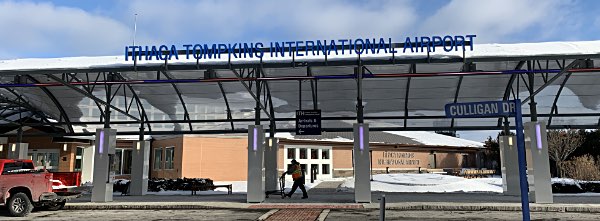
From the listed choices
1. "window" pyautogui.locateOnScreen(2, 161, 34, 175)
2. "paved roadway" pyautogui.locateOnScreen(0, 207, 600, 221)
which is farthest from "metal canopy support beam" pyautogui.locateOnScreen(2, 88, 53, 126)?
"paved roadway" pyautogui.locateOnScreen(0, 207, 600, 221)

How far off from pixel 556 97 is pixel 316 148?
22.8m

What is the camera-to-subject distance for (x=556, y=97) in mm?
18516

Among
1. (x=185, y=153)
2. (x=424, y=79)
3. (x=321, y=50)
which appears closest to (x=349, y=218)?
(x=321, y=50)

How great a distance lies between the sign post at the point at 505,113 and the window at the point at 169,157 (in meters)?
29.4

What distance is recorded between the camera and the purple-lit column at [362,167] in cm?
1502

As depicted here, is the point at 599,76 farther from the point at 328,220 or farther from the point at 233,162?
the point at 233,162

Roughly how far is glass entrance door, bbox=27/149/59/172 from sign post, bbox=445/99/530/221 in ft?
97.4

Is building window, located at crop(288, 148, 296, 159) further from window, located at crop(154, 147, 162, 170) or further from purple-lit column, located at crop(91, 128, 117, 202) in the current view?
purple-lit column, located at crop(91, 128, 117, 202)

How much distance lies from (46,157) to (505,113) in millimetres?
30672

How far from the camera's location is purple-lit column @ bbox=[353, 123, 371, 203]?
15.0 m

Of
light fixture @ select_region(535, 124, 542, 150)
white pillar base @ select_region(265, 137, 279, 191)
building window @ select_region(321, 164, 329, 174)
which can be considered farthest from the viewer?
building window @ select_region(321, 164, 329, 174)

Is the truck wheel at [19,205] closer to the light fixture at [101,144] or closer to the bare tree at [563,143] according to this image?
the light fixture at [101,144]

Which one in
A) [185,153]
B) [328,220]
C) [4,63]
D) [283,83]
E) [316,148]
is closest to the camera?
[328,220]

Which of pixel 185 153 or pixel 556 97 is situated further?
pixel 185 153
